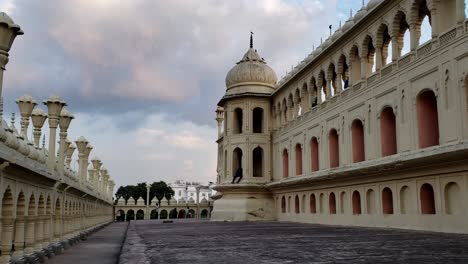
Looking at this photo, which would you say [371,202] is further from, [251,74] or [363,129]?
[251,74]

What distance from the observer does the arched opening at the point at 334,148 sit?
103 feet

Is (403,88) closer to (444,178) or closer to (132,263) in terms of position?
(444,178)

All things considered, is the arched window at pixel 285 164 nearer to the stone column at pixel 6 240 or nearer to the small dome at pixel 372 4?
the small dome at pixel 372 4

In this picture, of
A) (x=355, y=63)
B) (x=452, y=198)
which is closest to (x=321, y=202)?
(x=355, y=63)

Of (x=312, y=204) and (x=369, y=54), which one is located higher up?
(x=369, y=54)

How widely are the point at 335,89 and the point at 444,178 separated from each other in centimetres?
1417

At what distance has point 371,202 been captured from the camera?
84.9ft

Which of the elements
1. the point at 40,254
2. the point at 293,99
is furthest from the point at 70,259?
the point at 293,99

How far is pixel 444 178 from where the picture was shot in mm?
19750

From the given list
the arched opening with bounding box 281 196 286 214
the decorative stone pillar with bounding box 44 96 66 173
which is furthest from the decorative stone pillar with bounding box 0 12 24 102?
the arched opening with bounding box 281 196 286 214

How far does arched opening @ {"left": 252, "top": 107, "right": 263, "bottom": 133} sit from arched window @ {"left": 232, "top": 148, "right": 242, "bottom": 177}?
116 inches

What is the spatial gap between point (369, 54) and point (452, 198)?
1127 centimetres

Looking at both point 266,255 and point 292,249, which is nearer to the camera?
point 266,255

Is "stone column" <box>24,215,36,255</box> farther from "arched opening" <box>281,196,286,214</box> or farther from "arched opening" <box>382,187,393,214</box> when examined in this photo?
"arched opening" <box>281,196,286,214</box>
